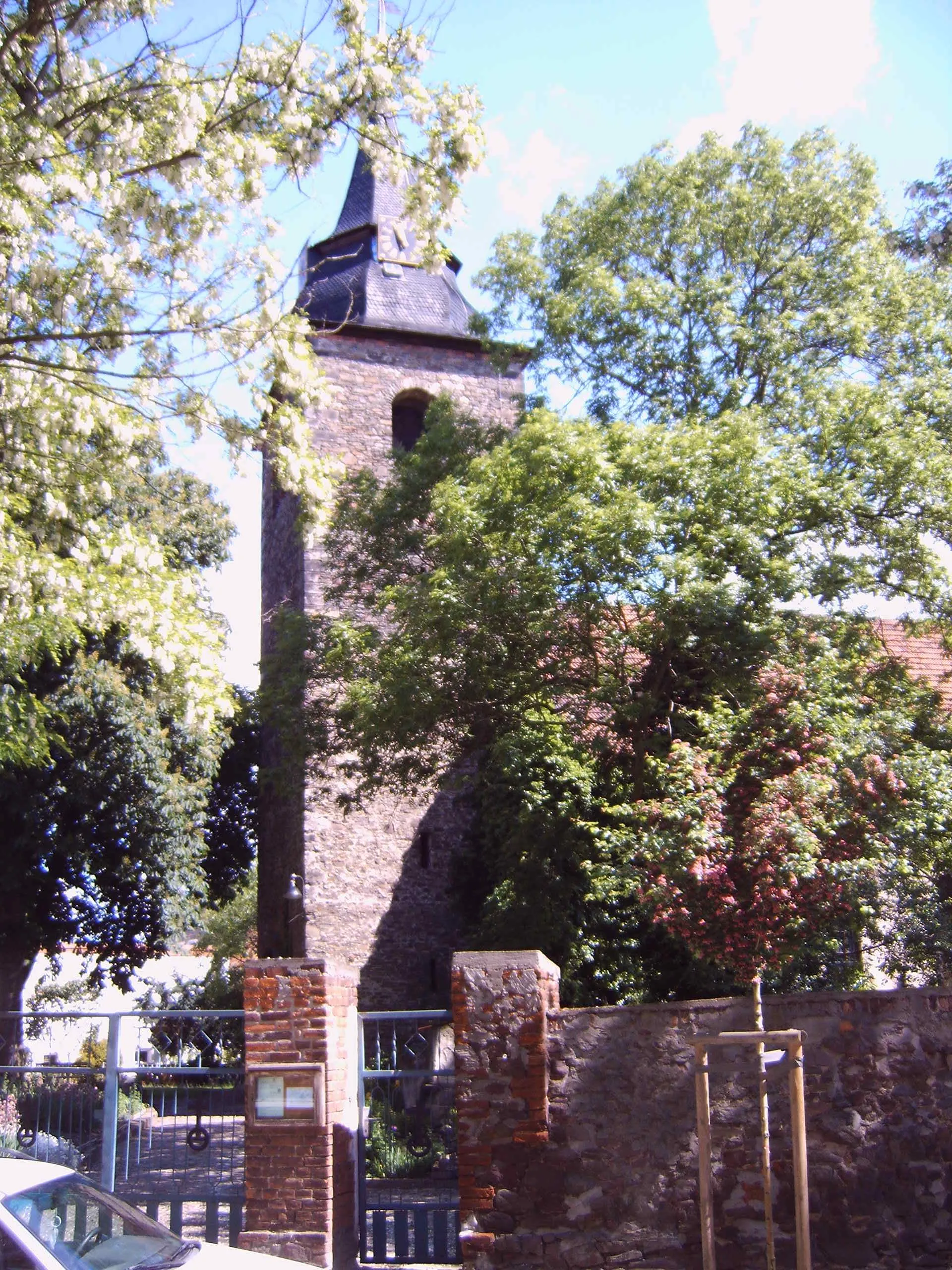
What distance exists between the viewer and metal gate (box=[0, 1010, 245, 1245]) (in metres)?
8.16

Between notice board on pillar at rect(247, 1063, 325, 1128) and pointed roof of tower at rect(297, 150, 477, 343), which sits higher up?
pointed roof of tower at rect(297, 150, 477, 343)

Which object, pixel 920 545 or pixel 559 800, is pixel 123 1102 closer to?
pixel 559 800

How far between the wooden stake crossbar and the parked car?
2242 millimetres

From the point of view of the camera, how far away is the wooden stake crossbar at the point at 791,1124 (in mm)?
6188

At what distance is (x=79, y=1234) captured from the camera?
496 cm

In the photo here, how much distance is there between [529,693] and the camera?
14.6 metres

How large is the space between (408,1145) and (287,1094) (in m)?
3.70

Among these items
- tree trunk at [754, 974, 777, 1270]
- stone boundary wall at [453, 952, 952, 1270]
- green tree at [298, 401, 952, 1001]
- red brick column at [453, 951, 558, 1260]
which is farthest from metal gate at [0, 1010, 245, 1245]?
green tree at [298, 401, 952, 1001]

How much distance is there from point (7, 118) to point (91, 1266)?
631cm

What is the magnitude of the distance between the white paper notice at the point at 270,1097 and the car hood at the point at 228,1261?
174cm

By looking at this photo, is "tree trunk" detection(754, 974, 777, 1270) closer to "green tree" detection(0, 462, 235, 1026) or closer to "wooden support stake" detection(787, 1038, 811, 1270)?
"wooden support stake" detection(787, 1038, 811, 1270)

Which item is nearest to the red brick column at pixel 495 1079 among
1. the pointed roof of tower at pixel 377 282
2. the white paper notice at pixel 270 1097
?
the white paper notice at pixel 270 1097

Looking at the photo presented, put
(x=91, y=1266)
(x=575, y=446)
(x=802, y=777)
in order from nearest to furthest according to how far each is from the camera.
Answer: (x=91, y=1266) < (x=802, y=777) < (x=575, y=446)

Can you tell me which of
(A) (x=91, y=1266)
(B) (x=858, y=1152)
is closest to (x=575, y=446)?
(B) (x=858, y=1152)
